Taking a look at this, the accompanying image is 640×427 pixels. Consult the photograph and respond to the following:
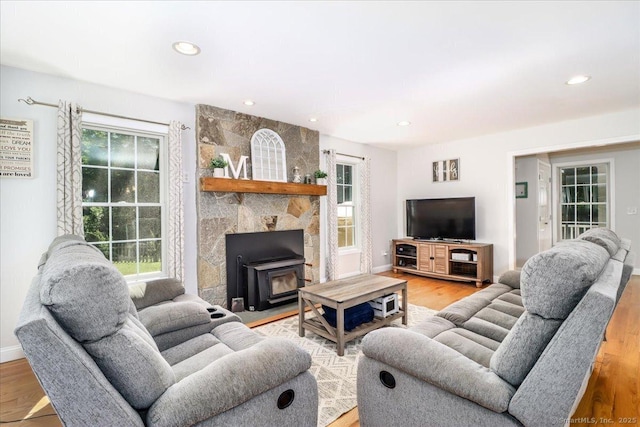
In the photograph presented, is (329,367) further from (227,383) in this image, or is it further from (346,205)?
(346,205)

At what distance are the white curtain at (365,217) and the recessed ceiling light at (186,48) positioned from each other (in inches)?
137

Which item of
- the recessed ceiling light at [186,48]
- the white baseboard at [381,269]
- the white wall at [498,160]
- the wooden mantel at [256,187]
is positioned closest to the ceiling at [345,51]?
the recessed ceiling light at [186,48]

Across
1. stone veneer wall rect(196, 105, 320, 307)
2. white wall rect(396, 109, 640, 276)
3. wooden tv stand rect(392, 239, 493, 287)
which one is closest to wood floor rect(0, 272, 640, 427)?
stone veneer wall rect(196, 105, 320, 307)

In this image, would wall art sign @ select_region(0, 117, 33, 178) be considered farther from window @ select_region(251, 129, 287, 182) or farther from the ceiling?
window @ select_region(251, 129, 287, 182)

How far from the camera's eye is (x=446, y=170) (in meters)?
5.49

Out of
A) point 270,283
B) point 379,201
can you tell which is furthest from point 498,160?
point 270,283

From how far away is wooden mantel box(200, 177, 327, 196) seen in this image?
339 centimetres

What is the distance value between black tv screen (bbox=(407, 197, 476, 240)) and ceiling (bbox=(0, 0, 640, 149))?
182 cm

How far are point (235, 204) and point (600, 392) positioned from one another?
11.8ft

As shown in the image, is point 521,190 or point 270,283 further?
point 521,190

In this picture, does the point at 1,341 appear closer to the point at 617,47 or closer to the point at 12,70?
the point at 12,70

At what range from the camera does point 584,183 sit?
5.91 meters

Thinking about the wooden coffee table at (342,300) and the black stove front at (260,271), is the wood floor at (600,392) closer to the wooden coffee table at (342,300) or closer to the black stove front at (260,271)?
the wooden coffee table at (342,300)

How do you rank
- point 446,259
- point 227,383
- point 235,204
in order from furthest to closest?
1. point 446,259
2. point 235,204
3. point 227,383
